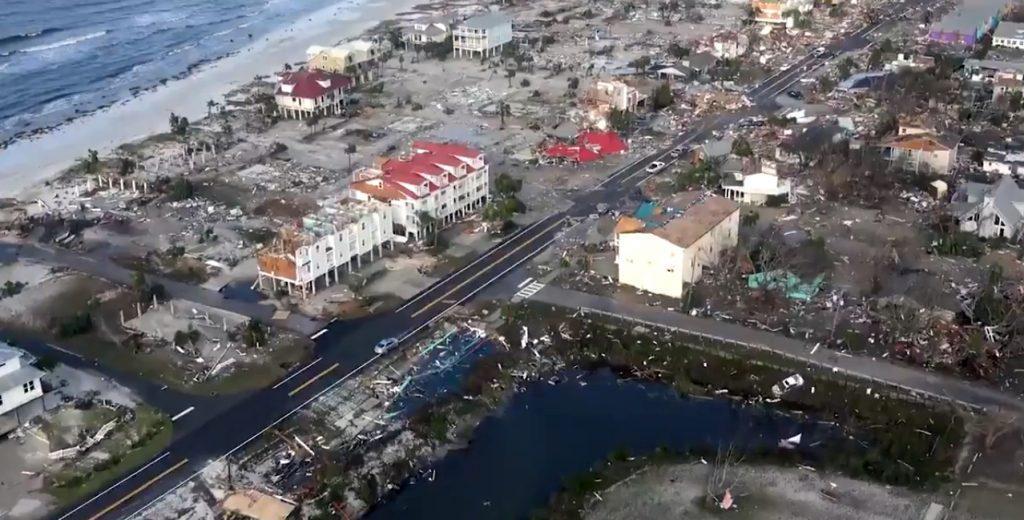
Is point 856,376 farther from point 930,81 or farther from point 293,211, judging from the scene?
point 930,81

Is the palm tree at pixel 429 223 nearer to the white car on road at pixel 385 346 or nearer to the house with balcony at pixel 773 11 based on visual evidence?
the white car on road at pixel 385 346

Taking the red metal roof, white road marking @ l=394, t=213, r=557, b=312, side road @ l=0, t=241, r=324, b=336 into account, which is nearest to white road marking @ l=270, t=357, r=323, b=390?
side road @ l=0, t=241, r=324, b=336

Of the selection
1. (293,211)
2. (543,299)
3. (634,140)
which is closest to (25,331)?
(293,211)

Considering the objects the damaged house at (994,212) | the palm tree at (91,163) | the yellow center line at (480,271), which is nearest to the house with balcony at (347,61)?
the palm tree at (91,163)

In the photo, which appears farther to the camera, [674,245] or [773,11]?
[773,11]

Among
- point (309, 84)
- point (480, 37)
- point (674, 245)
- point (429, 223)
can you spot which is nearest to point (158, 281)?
point (429, 223)

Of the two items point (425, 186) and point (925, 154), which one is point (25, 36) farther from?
point (925, 154)

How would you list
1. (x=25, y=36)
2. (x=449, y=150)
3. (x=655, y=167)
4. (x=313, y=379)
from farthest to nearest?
(x=25, y=36)
(x=655, y=167)
(x=449, y=150)
(x=313, y=379)
